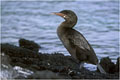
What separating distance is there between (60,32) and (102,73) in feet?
5.67

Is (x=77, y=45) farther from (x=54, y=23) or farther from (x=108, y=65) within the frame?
(x=54, y=23)

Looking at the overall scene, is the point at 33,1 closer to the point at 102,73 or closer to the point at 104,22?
the point at 104,22

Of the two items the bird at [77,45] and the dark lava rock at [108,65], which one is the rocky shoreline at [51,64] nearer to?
the dark lava rock at [108,65]

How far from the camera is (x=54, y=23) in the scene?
65.8 feet

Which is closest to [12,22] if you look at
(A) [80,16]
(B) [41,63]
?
(A) [80,16]

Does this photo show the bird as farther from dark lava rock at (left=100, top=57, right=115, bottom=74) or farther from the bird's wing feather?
dark lava rock at (left=100, top=57, right=115, bottom=74)

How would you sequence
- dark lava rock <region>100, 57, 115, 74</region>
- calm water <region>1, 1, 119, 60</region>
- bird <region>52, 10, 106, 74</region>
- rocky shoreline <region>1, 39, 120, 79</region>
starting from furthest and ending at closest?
1. calm water <region>1, 1, 119, 60</region>
2. bird <region>52, 10, 106, 74</region>
3. dark lava rock <region>100, 57, 115, 74</region>
4. rocky shoreline <region>1, 39, 120, 79</region>

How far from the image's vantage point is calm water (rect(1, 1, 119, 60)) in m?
15.7

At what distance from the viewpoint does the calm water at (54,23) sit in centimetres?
1575

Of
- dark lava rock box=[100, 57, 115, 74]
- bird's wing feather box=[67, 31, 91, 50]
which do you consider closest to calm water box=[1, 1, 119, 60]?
dark lava rock box=[100, 57, 115, 74]

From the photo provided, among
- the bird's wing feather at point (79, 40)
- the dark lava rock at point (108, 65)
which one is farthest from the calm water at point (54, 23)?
the bird's wing feather at point (79, 40)

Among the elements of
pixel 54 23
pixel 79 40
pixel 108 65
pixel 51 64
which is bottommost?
pixel 54 23

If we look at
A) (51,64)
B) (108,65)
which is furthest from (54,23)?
(51,64)

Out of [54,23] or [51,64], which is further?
[54,23]
